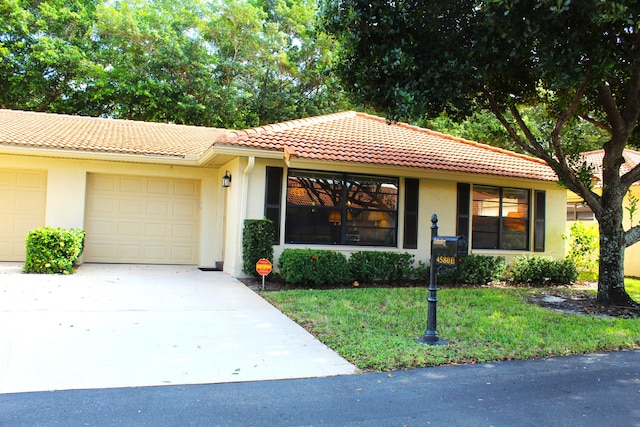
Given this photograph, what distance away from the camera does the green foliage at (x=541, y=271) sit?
457 inches

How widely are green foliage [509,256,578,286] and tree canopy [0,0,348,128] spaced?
478 inches

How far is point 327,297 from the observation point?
328 inches

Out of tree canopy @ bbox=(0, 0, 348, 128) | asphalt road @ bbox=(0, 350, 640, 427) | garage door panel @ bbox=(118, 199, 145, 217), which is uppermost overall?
tree canopy @ bbox=(0, 0, 348, 128)

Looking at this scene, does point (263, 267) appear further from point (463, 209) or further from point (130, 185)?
point (463, 209)

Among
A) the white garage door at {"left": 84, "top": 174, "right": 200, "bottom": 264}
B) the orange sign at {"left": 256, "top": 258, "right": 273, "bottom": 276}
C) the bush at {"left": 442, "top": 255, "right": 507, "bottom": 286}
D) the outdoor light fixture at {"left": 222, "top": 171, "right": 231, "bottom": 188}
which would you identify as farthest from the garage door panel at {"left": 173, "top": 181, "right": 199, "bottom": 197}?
the bush at {"left": 442, "top": 255, "right": 507, "bottom": 286}

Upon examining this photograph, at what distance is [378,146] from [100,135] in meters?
7.55

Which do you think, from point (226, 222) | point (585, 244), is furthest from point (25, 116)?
point (585, 244)

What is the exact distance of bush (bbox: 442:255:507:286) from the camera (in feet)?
36.3

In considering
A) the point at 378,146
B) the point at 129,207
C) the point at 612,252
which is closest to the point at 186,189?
the point at 129,207

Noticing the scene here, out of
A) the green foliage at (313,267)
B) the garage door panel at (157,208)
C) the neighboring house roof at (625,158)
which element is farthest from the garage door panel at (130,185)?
the neighboring house roof at (625,158)

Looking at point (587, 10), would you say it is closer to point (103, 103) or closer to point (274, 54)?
point (274, 54)

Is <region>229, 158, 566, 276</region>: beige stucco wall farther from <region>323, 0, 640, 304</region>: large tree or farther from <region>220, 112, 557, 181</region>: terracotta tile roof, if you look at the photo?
<region>323, 0, 640, 304</region>: large tree

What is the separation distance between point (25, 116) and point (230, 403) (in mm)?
14493

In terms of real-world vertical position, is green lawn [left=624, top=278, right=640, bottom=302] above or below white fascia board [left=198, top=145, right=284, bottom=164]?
below
